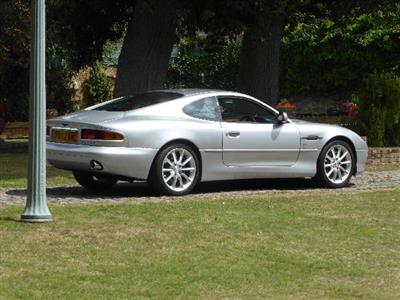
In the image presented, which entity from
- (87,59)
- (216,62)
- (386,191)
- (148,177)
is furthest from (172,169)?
(216,62)

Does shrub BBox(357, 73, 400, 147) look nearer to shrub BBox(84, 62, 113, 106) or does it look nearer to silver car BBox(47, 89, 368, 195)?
silver car BBox(47, 89, 368, 195)

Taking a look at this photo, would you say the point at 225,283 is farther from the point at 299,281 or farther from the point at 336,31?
the point at 336,31

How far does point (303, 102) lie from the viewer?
112 feet

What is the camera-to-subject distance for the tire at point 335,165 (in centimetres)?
1336

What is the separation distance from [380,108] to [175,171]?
8.08 m

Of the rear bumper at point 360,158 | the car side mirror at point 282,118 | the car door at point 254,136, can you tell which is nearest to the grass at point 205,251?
the car door at point 254,136

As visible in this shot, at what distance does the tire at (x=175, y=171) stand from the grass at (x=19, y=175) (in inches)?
91.2

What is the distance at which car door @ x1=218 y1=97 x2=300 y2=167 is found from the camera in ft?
41.2

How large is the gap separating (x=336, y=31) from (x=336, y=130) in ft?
65.0

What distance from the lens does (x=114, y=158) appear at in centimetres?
1145

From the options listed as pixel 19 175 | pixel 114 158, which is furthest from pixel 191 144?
pixel 19 175

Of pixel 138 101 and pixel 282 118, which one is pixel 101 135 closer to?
pixel 138 101

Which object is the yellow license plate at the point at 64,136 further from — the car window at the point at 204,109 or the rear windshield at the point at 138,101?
the car window at the point at 204,109

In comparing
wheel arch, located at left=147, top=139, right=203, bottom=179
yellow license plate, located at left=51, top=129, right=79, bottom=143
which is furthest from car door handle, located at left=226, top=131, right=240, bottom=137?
yellow license plate, located at left=51, top=129, right=79, bottom=143
